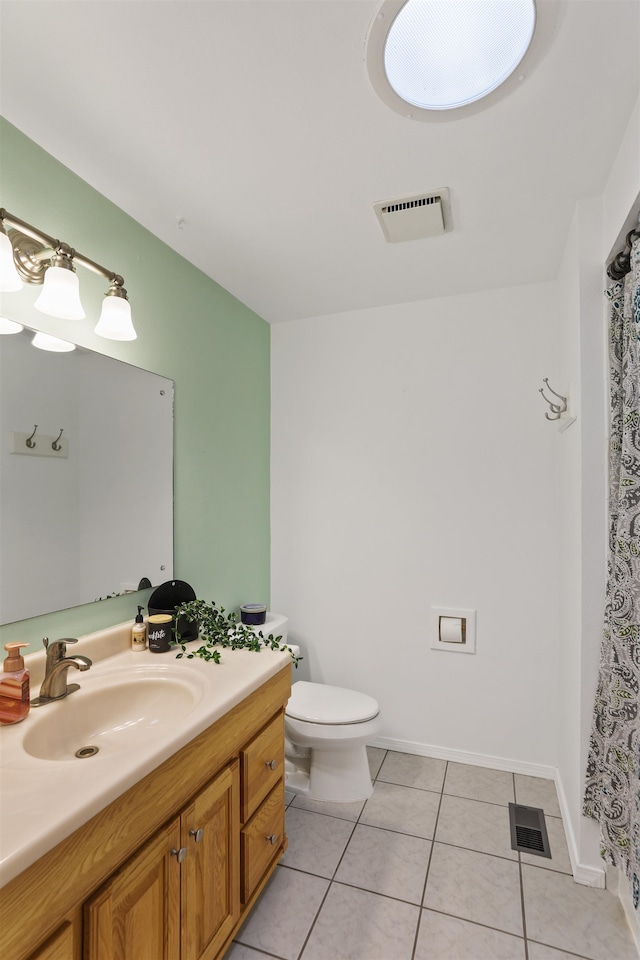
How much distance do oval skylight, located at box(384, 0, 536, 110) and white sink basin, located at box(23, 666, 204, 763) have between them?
5.51 ft

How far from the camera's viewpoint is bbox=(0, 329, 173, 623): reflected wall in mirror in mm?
1388

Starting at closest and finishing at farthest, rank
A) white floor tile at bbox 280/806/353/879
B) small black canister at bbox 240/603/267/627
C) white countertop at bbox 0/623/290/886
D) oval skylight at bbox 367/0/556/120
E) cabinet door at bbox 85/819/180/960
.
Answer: white countertop at bbox 0/623/290/886, cabinet door at bbox 85/819/180/960, oval skylight at bbox 367/0/556/120, white floor tile at bbox 280/806/353/879, small black canister at bbox 240/603/267/627

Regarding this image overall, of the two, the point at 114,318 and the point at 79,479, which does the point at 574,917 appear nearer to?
the point at 79,479

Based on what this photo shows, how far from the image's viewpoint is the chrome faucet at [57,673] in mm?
1271

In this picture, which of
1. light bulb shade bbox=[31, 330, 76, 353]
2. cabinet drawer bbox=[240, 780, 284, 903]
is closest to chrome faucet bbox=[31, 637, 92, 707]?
cabinet drawer bbox=[240, 780, 284, 903]

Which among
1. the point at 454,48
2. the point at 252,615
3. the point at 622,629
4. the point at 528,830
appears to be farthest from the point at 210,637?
the point at 454,48

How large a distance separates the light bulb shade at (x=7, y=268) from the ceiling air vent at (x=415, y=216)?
1195 mm

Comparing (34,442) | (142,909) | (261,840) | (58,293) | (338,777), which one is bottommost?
(338,777)

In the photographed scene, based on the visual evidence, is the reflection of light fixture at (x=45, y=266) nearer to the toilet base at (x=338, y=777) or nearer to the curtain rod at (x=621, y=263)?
the curtain rod at (x=621, y=263)

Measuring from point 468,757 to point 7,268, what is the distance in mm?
2786

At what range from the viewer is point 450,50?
3.82ft

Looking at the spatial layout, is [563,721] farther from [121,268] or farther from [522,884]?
[121,268]

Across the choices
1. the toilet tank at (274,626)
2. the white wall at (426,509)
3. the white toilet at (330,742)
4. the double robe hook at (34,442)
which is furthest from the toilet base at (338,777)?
the double robe hook at (34,442)

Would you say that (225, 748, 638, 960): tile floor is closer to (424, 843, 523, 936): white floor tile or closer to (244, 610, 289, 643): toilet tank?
(424, 843, 523, 936): white floor tile
